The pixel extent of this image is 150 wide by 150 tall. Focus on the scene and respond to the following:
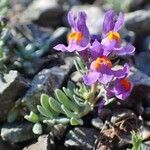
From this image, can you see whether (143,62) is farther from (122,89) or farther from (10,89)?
(10,89)

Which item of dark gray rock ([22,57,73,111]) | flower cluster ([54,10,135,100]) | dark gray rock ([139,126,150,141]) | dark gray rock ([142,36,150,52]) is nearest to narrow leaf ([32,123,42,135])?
dark gray rock ([22,57,73,111])

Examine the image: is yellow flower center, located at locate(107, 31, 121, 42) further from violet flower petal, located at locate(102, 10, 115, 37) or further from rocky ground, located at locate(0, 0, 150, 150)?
rocky ground, located at locate(0, 0, 150, 150)

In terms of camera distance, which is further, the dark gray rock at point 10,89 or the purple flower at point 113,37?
the dark gray rock at point 10,89

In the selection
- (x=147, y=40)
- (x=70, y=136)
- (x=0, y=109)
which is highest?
(x=0, y=109)

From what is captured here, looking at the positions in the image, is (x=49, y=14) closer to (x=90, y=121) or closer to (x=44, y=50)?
(x=44, y=50)

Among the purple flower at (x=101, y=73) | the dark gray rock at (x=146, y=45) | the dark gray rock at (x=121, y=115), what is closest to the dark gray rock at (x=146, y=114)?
the dark gray rock at (x=121, y=115)

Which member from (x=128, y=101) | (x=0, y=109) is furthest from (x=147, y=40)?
(x=0, y=109)

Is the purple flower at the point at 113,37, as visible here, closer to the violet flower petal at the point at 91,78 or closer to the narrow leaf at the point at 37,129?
the violet flower petal at the point at 91,78
